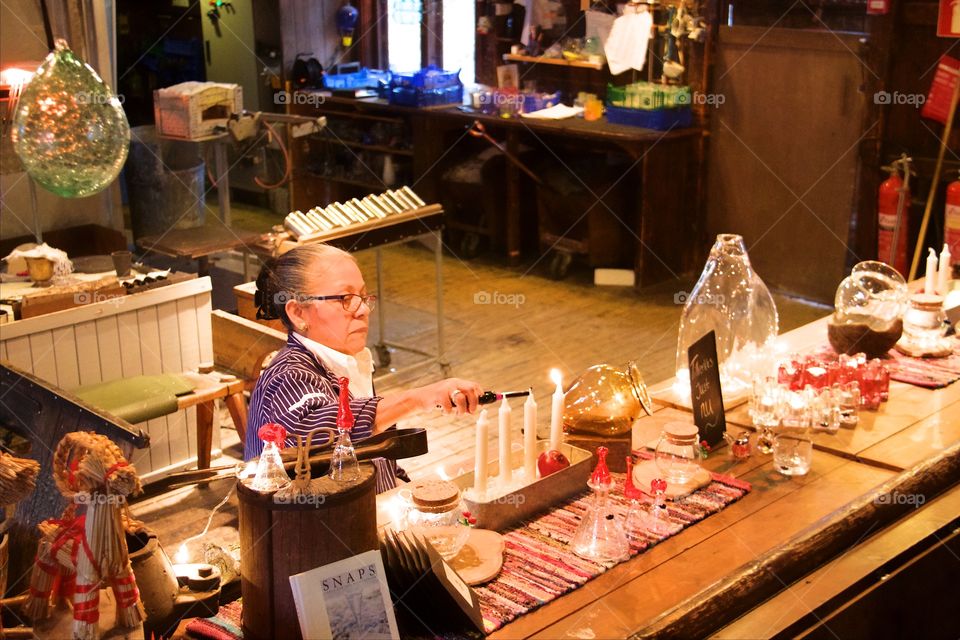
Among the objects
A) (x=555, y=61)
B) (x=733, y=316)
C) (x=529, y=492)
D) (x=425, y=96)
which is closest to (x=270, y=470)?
(x=529, y=492)

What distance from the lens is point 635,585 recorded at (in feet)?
7.64

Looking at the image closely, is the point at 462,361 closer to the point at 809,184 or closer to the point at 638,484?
the point at 809,184

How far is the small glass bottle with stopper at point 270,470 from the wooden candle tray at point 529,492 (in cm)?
63

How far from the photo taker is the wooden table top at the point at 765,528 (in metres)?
2.22

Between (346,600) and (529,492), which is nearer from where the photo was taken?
(346,600)

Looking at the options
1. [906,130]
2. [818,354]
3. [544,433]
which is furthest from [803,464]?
[906,130]

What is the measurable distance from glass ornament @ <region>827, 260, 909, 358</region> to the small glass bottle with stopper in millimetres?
2245

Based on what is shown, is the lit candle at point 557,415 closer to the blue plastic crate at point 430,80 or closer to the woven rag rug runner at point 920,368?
the woven rag rug runner at point 920,368

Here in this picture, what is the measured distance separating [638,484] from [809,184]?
4965 mm

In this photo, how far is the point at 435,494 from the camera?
2473mm

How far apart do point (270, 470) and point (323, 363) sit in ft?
2.99

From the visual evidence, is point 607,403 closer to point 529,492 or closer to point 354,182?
point 529,492

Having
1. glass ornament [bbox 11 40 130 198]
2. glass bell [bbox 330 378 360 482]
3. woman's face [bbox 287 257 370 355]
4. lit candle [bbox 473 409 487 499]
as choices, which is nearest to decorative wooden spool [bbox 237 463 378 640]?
glass bell [bbox 330 378 360 482]

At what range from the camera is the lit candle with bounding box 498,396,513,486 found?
101 inches
